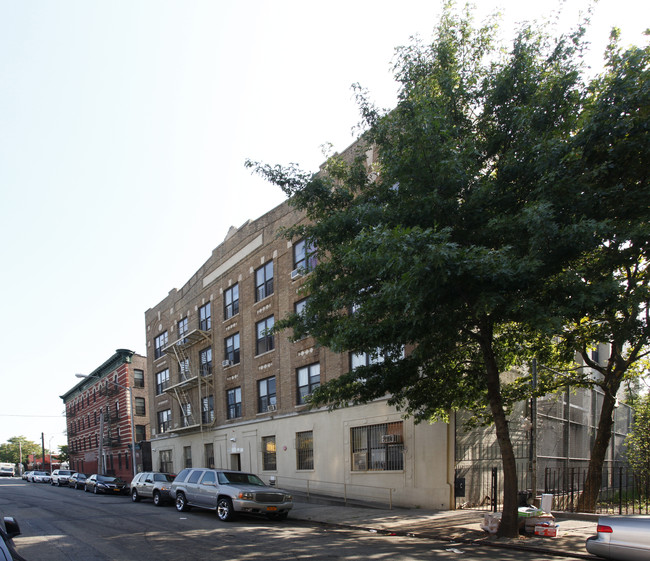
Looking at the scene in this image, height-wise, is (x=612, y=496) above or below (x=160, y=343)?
below

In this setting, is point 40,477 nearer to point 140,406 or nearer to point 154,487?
point 140,406

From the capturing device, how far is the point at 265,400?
28.7 metres

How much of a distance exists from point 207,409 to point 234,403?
3830 millimetres

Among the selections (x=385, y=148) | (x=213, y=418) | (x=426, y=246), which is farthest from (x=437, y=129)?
(x=213, y=418)

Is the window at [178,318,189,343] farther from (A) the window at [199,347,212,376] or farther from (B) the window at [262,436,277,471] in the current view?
(B) the window at [262,436,277,471]

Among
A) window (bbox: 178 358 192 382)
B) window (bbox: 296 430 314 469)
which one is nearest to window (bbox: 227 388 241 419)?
window (bbox: 178 358 192 382)

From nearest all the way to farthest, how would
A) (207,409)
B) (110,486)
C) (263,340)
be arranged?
(263,340) < (110,486) < (207,409)

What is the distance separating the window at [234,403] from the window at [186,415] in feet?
14.6

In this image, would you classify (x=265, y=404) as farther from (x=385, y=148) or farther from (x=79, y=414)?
(x=79, y=414)

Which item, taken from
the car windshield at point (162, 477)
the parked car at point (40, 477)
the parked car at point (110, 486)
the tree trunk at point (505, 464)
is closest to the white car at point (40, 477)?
the parked car at point (40, 477)

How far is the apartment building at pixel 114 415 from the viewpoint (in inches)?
2036

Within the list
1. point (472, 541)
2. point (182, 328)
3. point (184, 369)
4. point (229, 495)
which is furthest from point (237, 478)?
point (182, 328)

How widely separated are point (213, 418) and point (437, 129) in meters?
26.4

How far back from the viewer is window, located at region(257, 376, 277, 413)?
91.9 feet
